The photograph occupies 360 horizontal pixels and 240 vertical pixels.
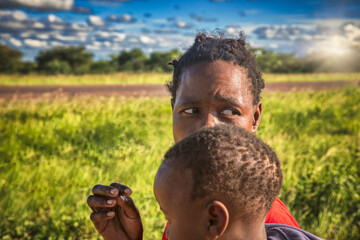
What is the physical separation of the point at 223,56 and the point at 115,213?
0.89 metres

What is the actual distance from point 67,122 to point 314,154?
11.8 feet

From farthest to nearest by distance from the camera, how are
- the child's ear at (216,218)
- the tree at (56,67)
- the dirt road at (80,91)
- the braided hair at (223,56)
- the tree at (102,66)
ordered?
the tree at (102,66) → the tree at (56,67) → the dirt road at (80,91) → the braided hair at (223,56) → the child's ear at (216,218)

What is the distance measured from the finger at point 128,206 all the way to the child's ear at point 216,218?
0.49 m

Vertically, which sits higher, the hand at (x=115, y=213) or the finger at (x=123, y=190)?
the finger at (x=123, y=190)

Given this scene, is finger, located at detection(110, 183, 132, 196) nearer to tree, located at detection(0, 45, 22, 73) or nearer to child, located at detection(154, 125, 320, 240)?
child, located at detection(154, 125, 320, 240)

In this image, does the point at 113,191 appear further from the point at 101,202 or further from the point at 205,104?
the point at 205,104

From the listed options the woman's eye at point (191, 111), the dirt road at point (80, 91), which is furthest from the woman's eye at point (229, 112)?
the dirt road at point (80, 91)

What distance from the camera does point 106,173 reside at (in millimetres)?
3615

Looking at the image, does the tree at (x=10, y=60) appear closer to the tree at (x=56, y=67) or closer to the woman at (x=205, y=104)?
the tree at (x=56, y=67)

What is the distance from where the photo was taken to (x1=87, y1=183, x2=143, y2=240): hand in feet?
4.43

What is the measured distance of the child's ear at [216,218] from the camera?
0.96m

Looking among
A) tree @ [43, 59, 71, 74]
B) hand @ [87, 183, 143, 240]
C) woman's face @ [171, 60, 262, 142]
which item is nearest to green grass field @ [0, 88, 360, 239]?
hand @ [87, 183, 143, 240]

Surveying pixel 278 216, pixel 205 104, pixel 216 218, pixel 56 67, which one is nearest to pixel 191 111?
pixel 205 104

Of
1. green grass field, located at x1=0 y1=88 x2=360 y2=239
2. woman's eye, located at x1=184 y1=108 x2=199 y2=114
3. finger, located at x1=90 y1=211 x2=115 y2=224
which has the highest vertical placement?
woman's eye, located at x1=184 y1=108 x2=199 y2=114
